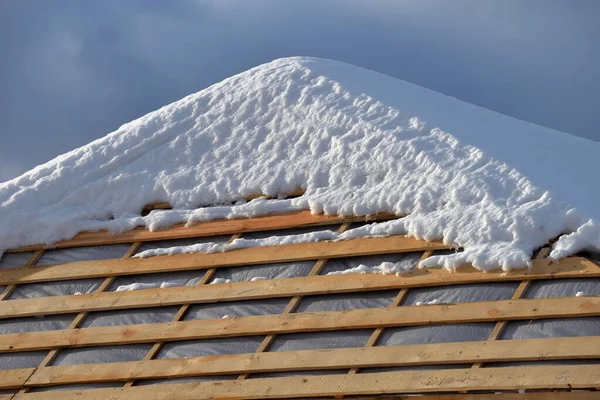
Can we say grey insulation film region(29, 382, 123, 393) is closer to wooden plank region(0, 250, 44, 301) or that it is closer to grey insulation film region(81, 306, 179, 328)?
grey insulation film region(81, 306, 179, 328)

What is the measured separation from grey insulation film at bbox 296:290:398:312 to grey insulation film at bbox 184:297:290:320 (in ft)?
0.43

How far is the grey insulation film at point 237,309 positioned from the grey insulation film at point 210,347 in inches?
5.9

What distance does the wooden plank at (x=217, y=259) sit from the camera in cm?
471

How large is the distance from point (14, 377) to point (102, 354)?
0.57 metres

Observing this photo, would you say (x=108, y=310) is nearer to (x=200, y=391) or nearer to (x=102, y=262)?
(x=102, y=262)

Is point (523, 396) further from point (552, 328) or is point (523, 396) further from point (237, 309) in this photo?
point (237, 309)

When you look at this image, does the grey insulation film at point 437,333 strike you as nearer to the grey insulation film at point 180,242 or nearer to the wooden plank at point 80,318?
the grey insulation film at point 180,242

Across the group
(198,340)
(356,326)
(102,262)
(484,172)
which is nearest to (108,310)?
(102,262)

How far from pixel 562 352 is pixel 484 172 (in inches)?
46.8

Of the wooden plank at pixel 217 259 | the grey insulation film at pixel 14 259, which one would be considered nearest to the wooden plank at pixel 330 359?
the wooden plank at pixel 217 259

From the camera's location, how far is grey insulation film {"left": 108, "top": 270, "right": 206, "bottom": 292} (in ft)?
16.8

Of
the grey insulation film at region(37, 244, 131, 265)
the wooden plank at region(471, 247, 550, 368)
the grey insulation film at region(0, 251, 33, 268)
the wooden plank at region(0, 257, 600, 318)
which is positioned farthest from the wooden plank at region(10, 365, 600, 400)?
the grey insulation film at region(0, 251, 33, 268)

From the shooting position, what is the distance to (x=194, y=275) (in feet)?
16.8

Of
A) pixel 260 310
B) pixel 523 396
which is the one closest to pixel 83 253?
pixel 260 310
